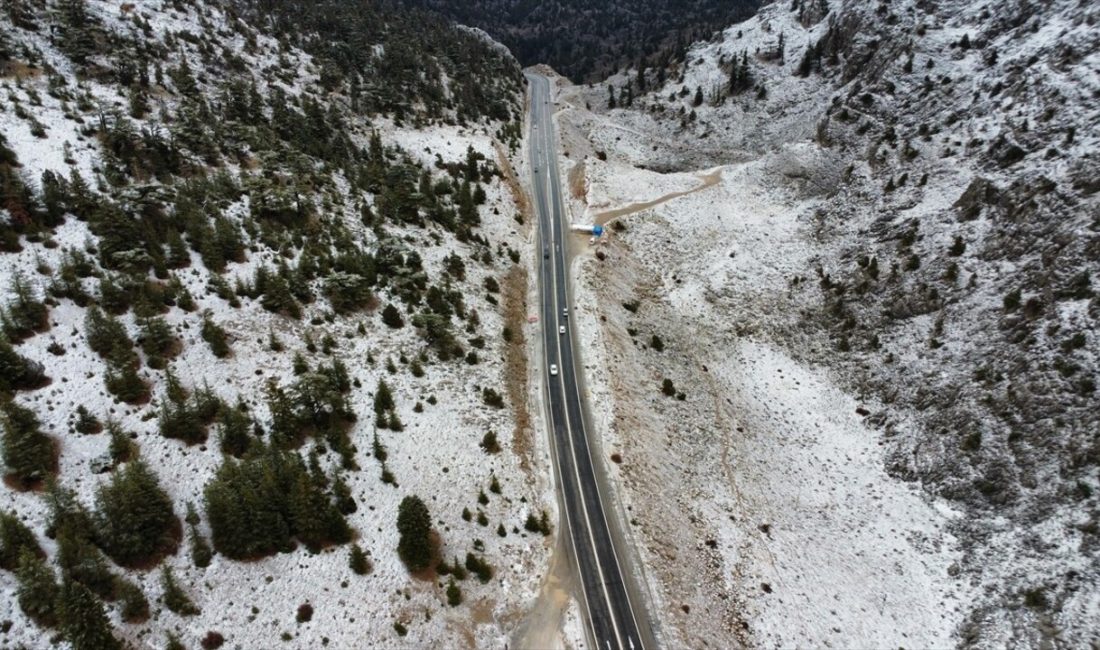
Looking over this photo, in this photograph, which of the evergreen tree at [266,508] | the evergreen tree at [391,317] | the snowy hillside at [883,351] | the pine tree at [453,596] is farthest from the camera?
the evergreen tree at [391,317]

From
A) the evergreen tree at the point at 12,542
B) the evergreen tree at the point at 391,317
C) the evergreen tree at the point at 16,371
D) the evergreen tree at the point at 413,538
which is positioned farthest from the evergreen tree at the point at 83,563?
the evergreen tree at the point at 391,317

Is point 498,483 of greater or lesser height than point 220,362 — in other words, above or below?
below

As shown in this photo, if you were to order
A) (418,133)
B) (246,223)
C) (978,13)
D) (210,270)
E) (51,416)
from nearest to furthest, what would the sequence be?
(51,416), (210,270), (246,223), (978,13), (418,133)

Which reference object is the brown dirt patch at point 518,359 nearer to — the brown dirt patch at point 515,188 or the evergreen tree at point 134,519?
the brown dirt patch at point 515,188

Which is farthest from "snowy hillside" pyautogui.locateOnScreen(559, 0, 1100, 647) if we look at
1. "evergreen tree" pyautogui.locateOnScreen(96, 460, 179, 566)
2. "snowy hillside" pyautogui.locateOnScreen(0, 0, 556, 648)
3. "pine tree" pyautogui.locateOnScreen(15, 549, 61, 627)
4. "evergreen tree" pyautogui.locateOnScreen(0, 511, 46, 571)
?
"evergreen tree" pyautogui.locateOnScreen(0, 511, 46, 571)

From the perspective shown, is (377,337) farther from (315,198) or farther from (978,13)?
(978,13)

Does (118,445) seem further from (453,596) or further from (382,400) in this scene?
(453,596)

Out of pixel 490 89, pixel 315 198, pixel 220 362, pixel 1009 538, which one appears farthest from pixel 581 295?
pixel 490 89
